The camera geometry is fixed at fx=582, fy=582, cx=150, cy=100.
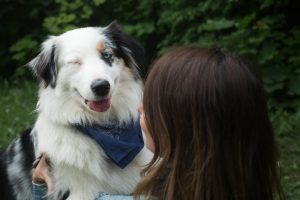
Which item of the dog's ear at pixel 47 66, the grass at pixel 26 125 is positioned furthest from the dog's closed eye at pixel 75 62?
the grass at pixel 26 125

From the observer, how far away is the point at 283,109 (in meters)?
5.71

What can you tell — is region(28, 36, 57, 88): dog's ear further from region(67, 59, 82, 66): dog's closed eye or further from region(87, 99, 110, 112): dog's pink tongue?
region(87, 99, 110, 112): dog's pink tongue

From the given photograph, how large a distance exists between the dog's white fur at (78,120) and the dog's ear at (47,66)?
18 millimetres

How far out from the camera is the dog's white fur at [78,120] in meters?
3.29

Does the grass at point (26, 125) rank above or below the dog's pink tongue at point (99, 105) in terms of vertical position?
below

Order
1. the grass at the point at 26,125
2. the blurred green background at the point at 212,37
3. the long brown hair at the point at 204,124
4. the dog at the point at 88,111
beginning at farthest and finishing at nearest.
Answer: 1. the blurred green background at the point at 212,37
2. the grass at the point at 26,125
3. the dog at the point at 88,111
4. the long brown hair at the point at 204,124

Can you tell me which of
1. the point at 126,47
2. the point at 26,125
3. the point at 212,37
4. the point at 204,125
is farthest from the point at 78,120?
the point at 212,37

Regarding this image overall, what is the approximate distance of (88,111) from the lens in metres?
3.38

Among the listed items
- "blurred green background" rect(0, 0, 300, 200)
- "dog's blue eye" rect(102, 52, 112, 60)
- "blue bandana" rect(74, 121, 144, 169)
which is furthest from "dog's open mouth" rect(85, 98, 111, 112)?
"blurred green background" rect(0, 0, 300, 200)

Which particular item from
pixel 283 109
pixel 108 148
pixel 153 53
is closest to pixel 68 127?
pixel 108 148

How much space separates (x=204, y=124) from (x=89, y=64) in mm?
1387

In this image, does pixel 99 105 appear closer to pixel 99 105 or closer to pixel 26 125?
pixel 99 105

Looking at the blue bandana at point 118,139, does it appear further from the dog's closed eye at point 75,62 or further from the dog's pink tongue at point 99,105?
the dog's closed eye at point 75,62

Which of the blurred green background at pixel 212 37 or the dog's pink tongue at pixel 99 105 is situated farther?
the blurred green background at pixel 212 37
